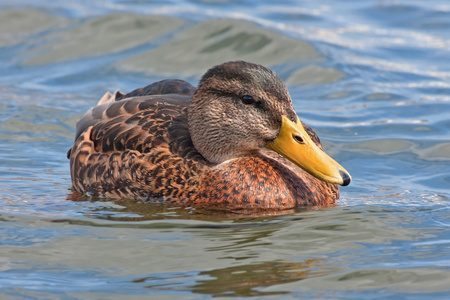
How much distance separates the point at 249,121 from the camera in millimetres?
8422

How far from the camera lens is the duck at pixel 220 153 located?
8289 millimetres

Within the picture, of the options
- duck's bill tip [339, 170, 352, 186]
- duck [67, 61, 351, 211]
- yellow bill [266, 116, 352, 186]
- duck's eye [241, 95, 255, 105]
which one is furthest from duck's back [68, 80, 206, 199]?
duck's bill tip [339, 170, 352, 186]

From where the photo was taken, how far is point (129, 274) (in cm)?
704

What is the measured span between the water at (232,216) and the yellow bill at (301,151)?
0.48 meters

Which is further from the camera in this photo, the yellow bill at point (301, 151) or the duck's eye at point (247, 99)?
the duck's eye at point (247, 99)

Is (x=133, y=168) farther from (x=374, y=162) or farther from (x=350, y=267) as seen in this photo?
(x=374, y=162)

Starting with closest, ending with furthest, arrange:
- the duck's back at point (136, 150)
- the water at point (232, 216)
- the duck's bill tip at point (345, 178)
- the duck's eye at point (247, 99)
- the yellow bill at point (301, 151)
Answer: the water at point (232, 216), the duck's bill tip at point (345, 178), the yellow bill at point (301, 151), the duck's eye at point (247, 99), the duck's back at point (136, 150)

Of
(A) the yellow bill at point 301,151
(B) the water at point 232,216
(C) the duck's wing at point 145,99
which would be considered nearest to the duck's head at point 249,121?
(A) the yellow bill at point 301,151

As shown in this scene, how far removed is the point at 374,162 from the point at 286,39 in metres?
5.46

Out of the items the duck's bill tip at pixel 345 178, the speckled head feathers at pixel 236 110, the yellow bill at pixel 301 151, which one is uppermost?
the speckled head feathers at pixel 236 110

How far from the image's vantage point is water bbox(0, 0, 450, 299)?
7000 millimetres

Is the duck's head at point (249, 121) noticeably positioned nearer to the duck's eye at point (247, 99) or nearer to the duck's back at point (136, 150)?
the duck's eye at point (247, 99)

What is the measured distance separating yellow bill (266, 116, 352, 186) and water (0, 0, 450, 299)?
479 mm

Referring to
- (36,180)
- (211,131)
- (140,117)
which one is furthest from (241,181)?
(36,180)
